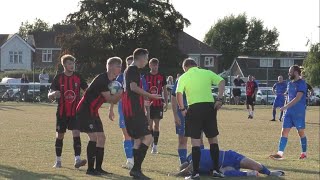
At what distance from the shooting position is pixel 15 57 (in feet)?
310

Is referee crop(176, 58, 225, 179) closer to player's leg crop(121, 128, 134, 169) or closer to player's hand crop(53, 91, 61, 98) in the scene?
player's leg crop(121, 128, 134, 169)

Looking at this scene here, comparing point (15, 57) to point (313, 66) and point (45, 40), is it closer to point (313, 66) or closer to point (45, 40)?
point (45, 40)

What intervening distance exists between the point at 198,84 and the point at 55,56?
84036mm

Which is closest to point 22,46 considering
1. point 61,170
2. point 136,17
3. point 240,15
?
point 136,17

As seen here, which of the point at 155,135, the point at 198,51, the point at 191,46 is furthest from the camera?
the point at 191,46

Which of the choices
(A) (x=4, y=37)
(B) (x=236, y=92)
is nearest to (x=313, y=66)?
(B) (x=236, y=92)

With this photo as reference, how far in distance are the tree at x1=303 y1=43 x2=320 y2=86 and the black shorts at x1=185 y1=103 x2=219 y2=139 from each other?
59302 millimetres

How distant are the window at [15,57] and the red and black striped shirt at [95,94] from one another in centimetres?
8512

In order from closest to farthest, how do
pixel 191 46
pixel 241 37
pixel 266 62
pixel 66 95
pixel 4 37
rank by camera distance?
pixel 66 95, pixel 191 46, pixel 4 37, pixel 266 62, pixel 241 37

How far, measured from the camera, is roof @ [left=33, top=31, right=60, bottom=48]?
320 feet

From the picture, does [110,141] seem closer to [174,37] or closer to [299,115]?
[299,115]

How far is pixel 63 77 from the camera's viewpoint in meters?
12.4

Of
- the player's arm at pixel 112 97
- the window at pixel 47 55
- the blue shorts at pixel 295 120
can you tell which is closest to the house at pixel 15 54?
the window at pixel 47 55

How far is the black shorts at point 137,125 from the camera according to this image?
35.3 ft
